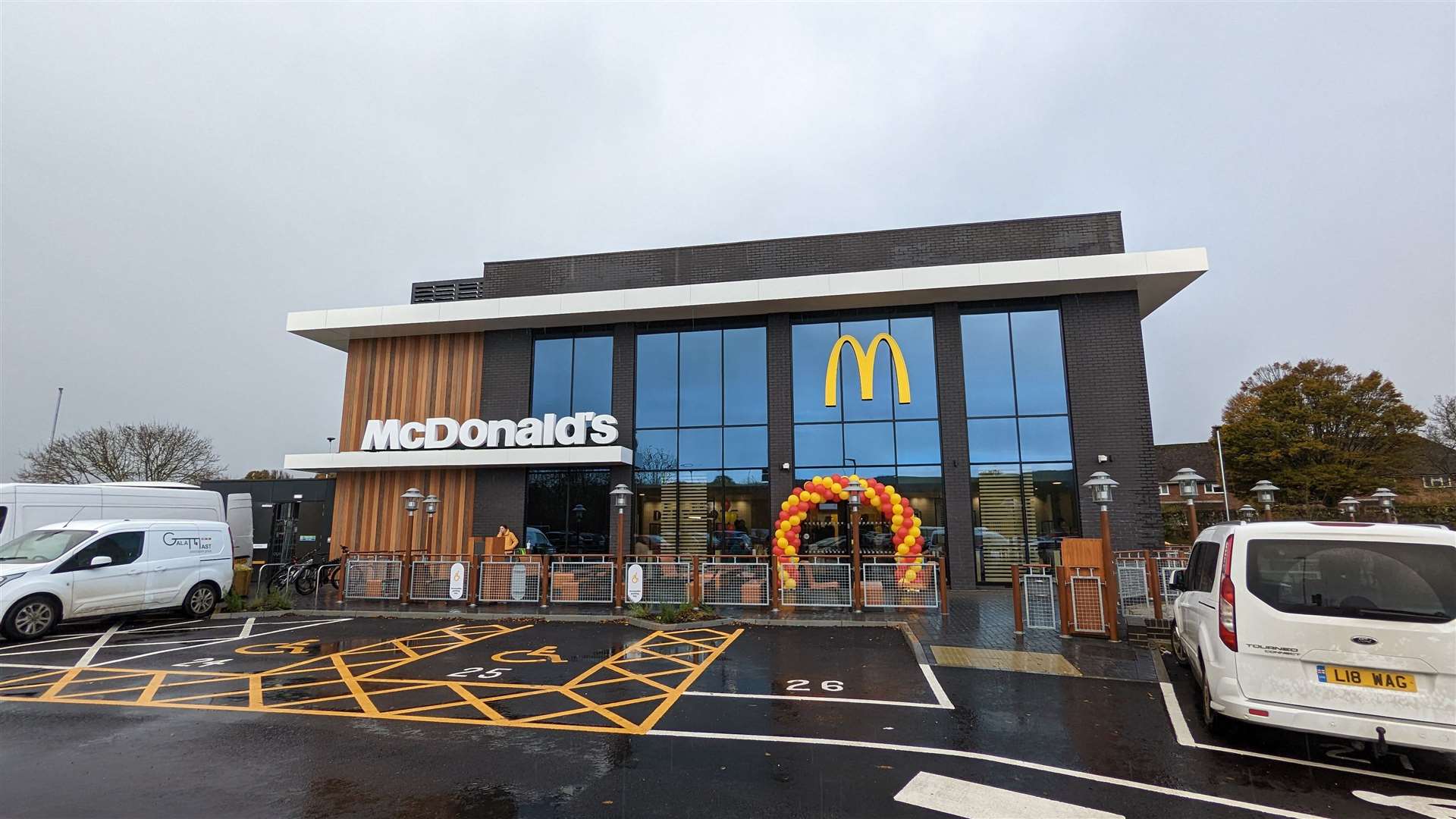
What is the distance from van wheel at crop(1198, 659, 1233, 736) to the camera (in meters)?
5.88

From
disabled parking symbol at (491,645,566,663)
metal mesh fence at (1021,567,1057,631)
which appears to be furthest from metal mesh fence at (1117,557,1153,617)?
disabled parking symbol at (491,645,566,663)

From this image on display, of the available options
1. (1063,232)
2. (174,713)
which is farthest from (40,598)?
(1063,232)

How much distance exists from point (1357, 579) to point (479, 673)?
8.81 meters

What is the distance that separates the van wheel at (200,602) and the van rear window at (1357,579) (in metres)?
16.6

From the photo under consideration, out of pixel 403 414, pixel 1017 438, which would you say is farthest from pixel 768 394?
pixel 403 414

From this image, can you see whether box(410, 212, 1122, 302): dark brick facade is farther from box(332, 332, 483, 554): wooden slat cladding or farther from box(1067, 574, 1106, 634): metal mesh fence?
box(1067, 574, 1106, 634): metal mesh fence

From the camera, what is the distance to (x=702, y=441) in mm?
18250

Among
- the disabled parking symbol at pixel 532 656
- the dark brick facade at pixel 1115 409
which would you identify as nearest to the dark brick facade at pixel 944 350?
the dark brick facade at pixel 1115 409

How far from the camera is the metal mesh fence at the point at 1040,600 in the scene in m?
11.1

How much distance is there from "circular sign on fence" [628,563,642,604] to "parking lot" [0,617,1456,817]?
14.0ft

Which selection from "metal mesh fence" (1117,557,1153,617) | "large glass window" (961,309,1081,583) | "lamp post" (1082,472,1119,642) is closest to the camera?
"lamp post" (1082,472,1119,642)

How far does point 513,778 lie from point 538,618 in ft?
28.1

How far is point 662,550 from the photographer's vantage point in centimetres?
1784

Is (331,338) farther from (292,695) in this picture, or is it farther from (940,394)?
(940,394)
